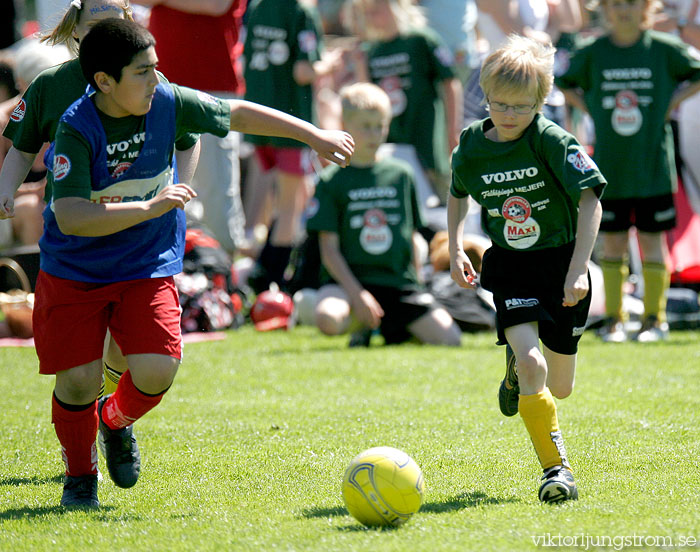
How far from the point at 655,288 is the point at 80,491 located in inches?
190

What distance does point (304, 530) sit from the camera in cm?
346

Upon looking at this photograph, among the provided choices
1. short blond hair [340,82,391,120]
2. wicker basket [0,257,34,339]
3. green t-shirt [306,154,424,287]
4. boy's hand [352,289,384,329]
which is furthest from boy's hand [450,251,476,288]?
wicker basket [0,257,34,339]

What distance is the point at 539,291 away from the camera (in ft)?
13.9

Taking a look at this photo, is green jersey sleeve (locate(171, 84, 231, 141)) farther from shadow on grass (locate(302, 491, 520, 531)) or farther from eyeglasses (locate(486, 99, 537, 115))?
shadow on grass (locate(302, 491, 520, 531))

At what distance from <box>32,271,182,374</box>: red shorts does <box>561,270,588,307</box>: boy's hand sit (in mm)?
1448

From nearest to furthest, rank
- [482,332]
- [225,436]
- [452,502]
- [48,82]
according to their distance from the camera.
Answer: [452,502] → [48,82] → [225,436] → [482,332]

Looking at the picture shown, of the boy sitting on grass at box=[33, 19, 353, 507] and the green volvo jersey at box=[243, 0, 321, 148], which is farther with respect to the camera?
the green volvo jersey at box=[243, 0, 321, 148]

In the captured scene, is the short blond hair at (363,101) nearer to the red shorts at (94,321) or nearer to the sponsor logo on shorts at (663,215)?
the sponsor logo on shorts at (663,215)

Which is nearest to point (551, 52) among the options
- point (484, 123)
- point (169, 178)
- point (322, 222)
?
point (484, 123)

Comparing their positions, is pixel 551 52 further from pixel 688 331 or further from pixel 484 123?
pixel 688 331

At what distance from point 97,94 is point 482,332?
16.5 ft

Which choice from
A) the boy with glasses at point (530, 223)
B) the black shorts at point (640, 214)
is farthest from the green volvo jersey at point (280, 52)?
the boy with glasses at point (530, 223)

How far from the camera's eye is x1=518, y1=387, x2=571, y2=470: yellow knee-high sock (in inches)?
152

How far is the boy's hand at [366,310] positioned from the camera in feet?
24.4
